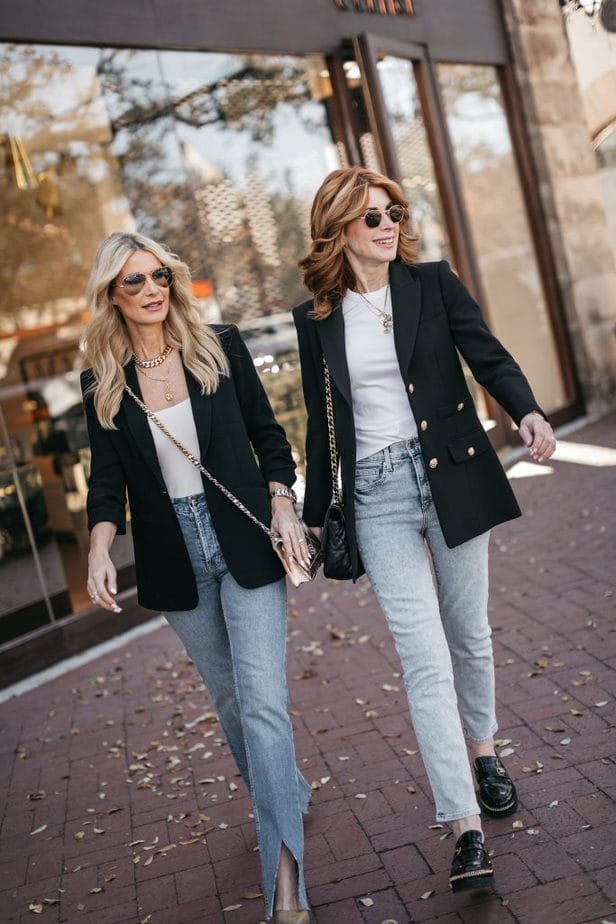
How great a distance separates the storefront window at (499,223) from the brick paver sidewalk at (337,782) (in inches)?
201

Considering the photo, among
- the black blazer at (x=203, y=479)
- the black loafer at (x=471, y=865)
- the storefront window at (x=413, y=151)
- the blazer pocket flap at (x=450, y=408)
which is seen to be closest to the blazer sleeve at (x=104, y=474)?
the black blazer at (x=203, y=479)

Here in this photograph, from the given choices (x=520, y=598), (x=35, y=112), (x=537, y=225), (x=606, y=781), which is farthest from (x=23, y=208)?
(x=606, y=781)

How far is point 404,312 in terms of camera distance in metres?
3.35

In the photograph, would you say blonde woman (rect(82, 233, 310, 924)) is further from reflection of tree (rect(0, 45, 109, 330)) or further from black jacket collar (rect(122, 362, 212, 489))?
reflection of tree (rect(0, 45, 109, 330))

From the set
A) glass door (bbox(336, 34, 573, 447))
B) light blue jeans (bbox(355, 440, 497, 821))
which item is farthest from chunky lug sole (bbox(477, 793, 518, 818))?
glass door (bbox(336, 34, 573, 447))

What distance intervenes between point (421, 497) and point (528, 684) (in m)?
1.75

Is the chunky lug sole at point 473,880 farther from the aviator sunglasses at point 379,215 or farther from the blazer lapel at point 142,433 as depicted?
the aviator sunglasses at point 379,215

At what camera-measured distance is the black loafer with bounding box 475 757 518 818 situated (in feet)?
11.7

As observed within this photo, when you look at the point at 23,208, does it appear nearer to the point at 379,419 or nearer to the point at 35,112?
the point at 35,112

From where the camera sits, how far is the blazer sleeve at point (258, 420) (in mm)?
3502

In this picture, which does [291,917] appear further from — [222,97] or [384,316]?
[222,97]

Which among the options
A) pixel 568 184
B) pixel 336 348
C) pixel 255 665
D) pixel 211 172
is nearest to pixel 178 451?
pixel 336 348

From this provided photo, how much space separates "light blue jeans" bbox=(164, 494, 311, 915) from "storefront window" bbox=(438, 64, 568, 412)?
8.12 meters

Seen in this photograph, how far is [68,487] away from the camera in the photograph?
7.88m
